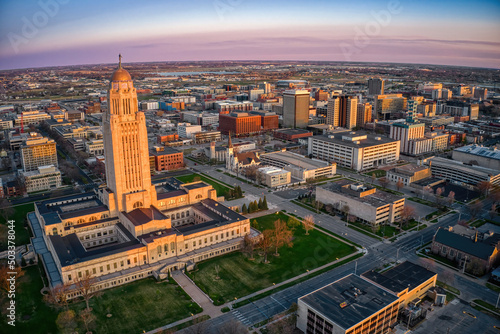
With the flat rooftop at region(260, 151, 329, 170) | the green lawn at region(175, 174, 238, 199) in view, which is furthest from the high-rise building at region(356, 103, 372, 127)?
the green lawn at region(175, 174, 238, 199)

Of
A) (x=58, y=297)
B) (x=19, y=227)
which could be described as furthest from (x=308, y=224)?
(x=19, y=227)

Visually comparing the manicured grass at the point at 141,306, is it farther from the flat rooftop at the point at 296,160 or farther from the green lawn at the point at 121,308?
the flat rooftop at the point at 296,160

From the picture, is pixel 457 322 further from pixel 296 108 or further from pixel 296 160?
pixel 296 108

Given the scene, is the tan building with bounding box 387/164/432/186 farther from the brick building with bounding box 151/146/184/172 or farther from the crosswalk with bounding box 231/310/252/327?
the crosswalk with bounding box 231/310/252/327

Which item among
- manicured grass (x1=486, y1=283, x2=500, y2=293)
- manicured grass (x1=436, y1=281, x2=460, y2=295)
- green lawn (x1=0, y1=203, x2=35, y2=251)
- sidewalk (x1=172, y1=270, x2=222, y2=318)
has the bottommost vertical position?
manicured grass (x1=486, y1=283, x2=500, y2=293)

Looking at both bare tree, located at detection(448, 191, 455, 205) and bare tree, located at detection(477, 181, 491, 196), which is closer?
bare tree, located at detection(448, 191, 455, 205)

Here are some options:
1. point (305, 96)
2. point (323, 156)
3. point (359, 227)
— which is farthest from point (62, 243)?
point (305, 96)

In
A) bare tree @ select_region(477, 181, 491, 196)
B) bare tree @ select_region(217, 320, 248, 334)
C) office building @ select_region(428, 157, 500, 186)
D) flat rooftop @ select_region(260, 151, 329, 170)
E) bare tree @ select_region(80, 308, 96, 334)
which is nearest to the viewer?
bare tree @ select_region(217, 320, 248, 334)

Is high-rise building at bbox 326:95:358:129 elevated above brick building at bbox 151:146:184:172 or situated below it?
above

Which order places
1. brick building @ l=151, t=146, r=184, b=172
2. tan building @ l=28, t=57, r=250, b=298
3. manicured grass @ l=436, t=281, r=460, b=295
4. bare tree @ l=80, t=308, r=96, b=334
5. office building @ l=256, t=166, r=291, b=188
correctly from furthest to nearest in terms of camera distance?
brick building @ l=151, t=146, r=184, b=172, office building @ l=256, t=166, r=291, b=188, tan building @ l=28, t=57, r=250, b=298, manicured grass @ l=436, t=281, r=460, b=295, bare tree @ l=80, t=308, r=96, b=334

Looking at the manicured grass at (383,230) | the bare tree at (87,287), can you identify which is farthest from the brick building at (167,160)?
the bare tree at (87,287)
